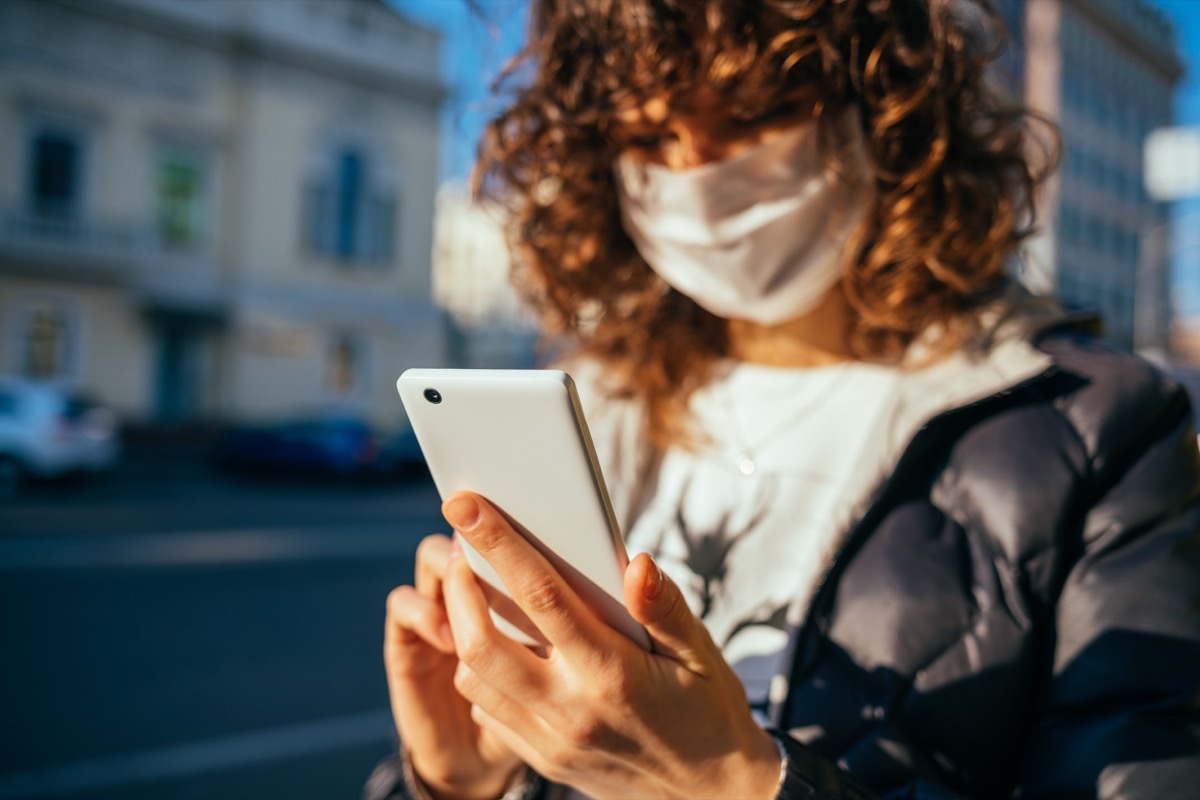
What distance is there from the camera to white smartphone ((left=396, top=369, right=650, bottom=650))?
0.76 meters

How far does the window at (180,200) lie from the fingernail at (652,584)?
1807 centimetres

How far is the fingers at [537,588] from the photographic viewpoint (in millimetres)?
737

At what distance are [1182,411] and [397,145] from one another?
19.1 meters

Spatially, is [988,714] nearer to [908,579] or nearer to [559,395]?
A: [908,579]

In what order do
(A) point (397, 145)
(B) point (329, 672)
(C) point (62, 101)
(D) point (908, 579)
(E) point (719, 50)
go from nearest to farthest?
1. (D) point (908, 579)
2. (E) point (719, 50)
3. (B) point (329, 672)
4. (C) point (62, 101)
5. (A) point (397, 145)

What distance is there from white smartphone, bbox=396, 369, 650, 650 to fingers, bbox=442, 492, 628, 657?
0.06 metres

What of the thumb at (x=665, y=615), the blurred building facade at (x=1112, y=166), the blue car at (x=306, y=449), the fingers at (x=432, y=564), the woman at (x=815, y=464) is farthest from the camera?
the blurred building facade at (x=1112, y=166)

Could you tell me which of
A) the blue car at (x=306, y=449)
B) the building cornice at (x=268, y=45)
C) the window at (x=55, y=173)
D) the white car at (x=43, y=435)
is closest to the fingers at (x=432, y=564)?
the white car at (x=43, y=435)

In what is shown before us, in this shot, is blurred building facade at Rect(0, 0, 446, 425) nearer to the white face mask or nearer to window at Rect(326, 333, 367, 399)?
window at Rect(326, 333, 367, 399)

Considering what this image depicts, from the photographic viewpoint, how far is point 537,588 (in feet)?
2.41

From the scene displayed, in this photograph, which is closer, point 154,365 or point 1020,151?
point 1020,151

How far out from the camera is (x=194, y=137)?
16.7 meters

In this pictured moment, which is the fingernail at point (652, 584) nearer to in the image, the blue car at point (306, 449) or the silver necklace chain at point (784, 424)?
the silver necklace chain at point (784, 424)

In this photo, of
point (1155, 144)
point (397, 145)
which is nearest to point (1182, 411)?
point (1155, 144)
